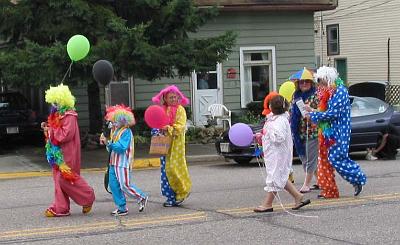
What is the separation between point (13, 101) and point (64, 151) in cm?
1067

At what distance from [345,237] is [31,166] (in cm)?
939

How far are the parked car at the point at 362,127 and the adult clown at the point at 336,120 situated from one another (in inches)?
181

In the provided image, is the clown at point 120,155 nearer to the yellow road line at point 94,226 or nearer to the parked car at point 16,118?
the yellow road line at point 94,226

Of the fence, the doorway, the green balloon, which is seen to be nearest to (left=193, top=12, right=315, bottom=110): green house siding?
the doorway

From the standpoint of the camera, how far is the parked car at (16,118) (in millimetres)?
17438

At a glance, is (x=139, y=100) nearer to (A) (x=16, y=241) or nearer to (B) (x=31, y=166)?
(B) (x=31, y=166)

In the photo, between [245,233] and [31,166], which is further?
[31,166]

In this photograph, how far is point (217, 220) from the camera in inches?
306

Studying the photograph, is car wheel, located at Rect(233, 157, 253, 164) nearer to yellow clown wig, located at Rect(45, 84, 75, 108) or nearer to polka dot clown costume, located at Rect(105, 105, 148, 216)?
polka dot clown costume, located at Rect(105, 105, 148, 216)

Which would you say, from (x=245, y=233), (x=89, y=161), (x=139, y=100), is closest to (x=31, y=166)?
(x=89, y=161)

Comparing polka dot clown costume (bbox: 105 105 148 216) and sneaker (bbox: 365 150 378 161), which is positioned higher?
polka dot clown costume (bbox: 105 105 148 216)

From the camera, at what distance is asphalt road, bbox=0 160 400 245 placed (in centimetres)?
684

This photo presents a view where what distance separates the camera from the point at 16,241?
684 cm

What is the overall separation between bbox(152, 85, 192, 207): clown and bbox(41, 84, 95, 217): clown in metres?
1.10
